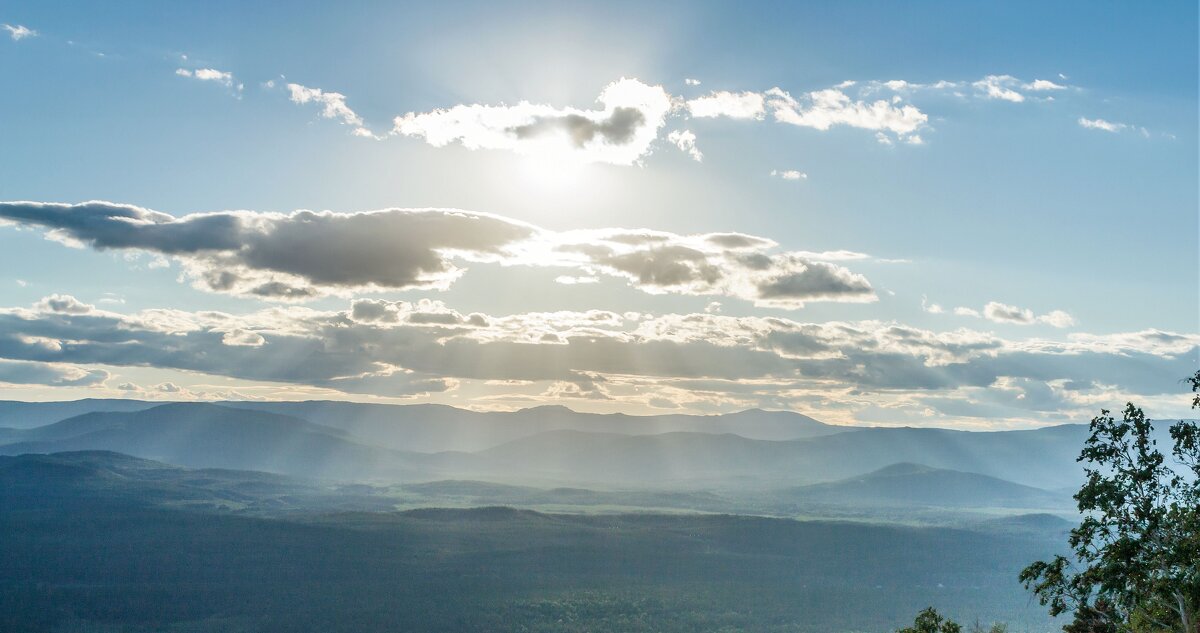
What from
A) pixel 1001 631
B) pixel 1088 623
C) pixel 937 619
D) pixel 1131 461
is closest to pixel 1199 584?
pixel 1131 461

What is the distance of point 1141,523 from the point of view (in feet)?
114

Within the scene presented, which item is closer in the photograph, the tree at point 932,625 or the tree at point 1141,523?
the tree at point 1141,523

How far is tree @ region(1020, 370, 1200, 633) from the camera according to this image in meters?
33.4

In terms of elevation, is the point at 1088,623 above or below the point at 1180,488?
below

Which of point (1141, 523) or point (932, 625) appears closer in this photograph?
point (1141, 523)

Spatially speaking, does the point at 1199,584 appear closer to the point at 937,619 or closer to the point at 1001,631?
the point at 937,619

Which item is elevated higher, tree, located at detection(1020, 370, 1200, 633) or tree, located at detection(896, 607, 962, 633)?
tree, located at detection(1020, 370, 1200, 633)

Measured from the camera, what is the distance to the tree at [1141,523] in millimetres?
33406

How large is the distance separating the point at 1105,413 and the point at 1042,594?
8.22m

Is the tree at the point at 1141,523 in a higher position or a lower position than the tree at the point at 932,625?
higher

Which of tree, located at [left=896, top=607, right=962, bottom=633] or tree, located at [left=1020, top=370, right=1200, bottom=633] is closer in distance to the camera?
tree, located at [left=1020, top=370, right=1200, bottom=633]

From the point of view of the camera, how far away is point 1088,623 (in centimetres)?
4047

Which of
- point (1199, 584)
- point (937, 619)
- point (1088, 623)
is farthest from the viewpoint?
point (937, 619)

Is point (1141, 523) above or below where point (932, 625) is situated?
above
